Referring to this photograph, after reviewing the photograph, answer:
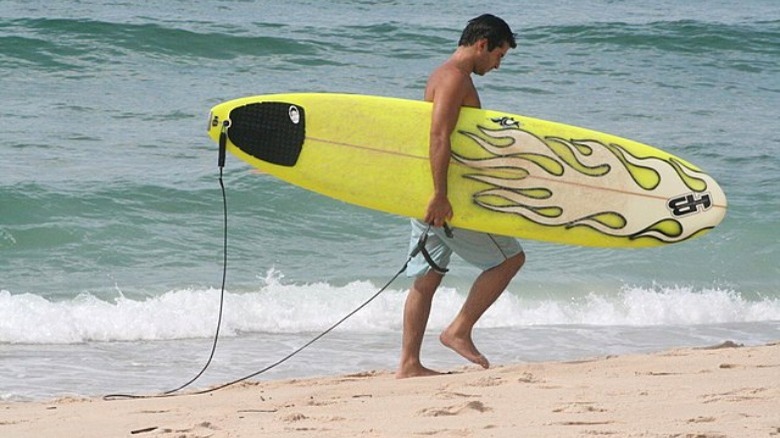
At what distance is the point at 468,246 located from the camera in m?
4.88

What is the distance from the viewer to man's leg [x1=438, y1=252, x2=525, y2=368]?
191 inches

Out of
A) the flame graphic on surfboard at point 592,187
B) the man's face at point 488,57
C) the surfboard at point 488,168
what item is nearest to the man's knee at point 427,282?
the surfboard at point 488,168

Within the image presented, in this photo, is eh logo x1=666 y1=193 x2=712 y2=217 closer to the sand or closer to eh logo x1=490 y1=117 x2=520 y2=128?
the sand

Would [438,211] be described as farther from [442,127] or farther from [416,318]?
[416,318]

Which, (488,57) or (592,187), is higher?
(488,57)

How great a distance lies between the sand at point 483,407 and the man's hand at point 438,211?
605 mm

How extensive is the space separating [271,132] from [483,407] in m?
1.77

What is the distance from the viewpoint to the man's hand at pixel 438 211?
470 centimetres

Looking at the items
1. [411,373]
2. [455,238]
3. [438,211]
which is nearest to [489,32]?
[438,211]

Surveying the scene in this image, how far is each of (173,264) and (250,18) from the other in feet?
30.4

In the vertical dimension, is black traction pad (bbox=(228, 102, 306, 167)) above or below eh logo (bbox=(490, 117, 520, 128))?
below

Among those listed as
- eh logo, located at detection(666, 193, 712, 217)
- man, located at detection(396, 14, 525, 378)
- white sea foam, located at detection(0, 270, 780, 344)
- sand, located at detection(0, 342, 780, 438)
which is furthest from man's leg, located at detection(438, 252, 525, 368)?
white sea foam, located at detection(0, 270, 780, 344)

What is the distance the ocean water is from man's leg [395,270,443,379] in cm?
103

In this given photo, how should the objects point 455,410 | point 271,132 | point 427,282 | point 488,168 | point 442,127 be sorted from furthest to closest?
point 271,132 < point 488,168 < point 427,282 < point 442,127 < point 455,410
